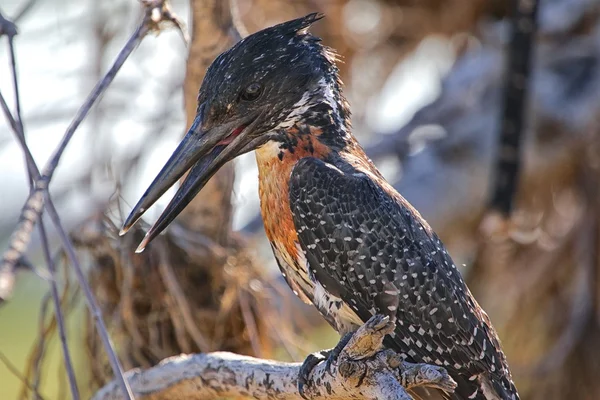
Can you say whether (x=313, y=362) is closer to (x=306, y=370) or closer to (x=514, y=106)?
(x=306, y=370)

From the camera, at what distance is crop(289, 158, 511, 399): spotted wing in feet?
12.9

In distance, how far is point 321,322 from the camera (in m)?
6.54

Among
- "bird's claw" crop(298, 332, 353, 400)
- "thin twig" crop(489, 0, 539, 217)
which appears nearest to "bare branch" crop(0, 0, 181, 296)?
"bird's claw" crop(298, 332, 353, 400)

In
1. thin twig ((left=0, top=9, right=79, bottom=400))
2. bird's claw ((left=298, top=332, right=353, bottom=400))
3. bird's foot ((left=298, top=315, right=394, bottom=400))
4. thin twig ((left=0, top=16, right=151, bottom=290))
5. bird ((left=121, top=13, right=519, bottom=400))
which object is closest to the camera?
thin twig ((left=0, top=16, right=151, bottom=290))

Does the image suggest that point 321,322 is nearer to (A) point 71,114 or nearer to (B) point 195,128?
(A) point 71,114

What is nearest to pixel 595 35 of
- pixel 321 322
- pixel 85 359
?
pixel 321 322

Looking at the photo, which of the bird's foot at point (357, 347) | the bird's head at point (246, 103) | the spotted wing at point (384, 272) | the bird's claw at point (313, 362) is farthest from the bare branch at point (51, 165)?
the bird's claw at point (313, 362)

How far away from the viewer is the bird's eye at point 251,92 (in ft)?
13.1

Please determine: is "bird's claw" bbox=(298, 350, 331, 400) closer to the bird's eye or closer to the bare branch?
the bird's eye

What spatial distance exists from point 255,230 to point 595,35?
9.79ft

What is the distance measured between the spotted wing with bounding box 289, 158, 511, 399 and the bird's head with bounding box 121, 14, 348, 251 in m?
0.25

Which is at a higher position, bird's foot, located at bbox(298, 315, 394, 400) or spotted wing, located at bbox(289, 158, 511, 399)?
spotted wing, located at bbox(289, 158, 511, 399)

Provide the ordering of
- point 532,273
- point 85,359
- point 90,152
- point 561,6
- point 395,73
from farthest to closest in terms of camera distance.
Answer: point 395,73
point 561,6
point 532,273
point 90,152
point 85,359

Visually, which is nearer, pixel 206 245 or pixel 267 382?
pixel 267 382
